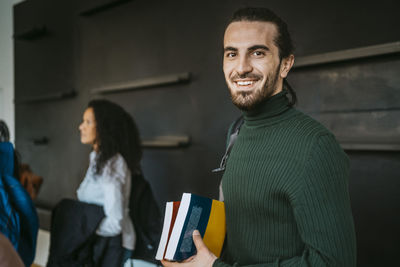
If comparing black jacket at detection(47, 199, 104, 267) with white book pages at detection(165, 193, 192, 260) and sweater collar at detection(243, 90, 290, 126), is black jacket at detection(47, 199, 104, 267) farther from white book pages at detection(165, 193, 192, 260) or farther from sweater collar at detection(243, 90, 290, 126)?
sweater collar at detection(243, 90, 290, 126)

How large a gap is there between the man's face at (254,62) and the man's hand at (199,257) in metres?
0.38

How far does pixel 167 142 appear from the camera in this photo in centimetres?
253

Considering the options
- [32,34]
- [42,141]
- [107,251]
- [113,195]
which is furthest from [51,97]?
[107,251]

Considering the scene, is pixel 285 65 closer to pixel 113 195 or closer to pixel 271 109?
pixel 271 109

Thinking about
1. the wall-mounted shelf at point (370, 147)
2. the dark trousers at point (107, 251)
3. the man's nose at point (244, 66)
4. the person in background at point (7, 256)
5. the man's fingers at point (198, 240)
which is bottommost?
the dark trousers at point (107, 251)

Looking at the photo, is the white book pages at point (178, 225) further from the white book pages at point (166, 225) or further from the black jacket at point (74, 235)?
the black jacket at point (74, 235)

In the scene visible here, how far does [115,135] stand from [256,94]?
1.41m

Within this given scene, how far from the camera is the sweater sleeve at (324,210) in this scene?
71 cm

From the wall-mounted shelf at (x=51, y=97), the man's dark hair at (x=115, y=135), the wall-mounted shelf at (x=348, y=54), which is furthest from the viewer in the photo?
the wall-mounted shelf at (x=51, y=97)

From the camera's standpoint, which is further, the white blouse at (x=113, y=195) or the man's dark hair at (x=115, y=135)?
the man's dark hair at (x=115, y=135)

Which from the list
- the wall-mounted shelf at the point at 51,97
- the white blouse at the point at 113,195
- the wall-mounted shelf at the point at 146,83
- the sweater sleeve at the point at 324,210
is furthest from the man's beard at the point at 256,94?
the wall-mounted shelf at the point at 51,97

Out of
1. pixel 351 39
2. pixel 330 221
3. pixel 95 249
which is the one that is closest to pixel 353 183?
pixel 351 39

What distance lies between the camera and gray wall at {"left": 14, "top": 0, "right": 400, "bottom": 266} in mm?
1607

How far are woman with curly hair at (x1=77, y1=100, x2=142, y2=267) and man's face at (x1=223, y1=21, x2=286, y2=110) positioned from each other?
1210 millimetres
